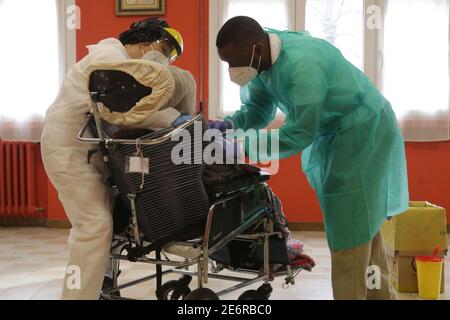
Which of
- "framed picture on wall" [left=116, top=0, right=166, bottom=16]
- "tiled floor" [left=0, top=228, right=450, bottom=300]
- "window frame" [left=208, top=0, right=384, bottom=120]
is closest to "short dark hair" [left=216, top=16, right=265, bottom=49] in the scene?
"tiled floor" [left=0, top=228, right=450, bottom=300]

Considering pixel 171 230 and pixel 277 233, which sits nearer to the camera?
pixel 171 230

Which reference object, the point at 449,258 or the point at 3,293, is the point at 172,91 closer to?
the point at 3,293

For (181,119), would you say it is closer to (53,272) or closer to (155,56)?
(155,56)

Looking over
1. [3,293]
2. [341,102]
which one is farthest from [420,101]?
[3,293]

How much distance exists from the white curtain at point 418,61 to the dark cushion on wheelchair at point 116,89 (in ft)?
9.19

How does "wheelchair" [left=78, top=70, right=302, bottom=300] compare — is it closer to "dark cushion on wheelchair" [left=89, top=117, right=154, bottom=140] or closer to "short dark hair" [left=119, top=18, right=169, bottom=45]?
"dark cushion on wheelchair" [left=89, top=117, right=154, bottom=140]

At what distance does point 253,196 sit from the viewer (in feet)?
6.22

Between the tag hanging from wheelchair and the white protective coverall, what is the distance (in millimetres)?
214

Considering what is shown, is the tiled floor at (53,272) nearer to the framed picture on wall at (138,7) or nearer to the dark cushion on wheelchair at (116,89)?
the dark cushion on wheelchair at (116,89)

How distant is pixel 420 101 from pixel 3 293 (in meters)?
3.22

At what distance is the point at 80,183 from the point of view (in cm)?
182

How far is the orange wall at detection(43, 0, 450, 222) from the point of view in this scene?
4098mm

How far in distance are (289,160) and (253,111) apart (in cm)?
217

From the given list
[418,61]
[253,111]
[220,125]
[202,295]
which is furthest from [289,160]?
[202,295]
